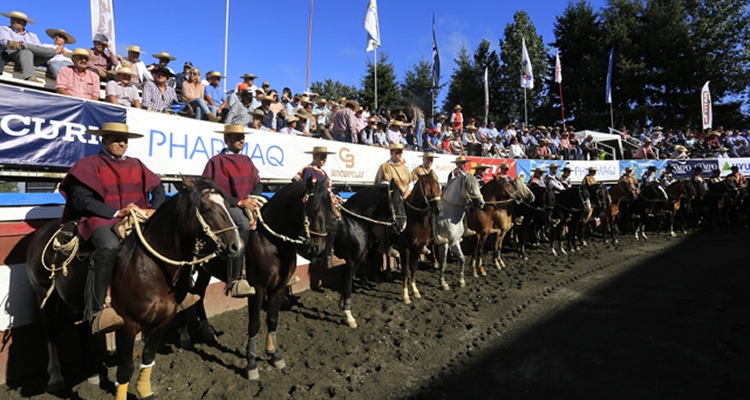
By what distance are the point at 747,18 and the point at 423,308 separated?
48.2 metres

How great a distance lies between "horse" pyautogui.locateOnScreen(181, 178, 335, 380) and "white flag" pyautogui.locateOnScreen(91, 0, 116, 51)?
846 cm

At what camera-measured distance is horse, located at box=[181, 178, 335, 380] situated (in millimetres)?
5160

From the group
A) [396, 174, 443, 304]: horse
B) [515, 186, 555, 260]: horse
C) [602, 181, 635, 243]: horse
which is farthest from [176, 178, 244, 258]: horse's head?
[602, 181, 635, 243]: horse

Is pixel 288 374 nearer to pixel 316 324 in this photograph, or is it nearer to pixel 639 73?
pixel 316 324

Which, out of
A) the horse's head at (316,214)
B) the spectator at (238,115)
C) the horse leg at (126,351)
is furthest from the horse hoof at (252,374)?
the spectator at (238,115)

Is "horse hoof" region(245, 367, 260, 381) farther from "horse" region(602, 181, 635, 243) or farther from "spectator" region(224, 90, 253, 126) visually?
"horse" region(602, 181, 635, 243)

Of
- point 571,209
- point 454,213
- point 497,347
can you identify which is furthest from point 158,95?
point 571,209

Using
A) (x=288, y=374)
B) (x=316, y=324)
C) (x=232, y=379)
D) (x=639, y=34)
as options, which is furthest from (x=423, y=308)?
(x=639, y=34)

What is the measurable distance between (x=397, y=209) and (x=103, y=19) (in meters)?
9.24

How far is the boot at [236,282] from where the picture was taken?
4883 millimetres

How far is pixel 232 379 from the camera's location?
16.3ft

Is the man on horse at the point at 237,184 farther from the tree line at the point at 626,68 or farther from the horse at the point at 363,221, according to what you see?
the tree line at the point at 626,68

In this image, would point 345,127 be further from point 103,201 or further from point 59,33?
point 103,201

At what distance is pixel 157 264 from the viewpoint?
402 centimetres
